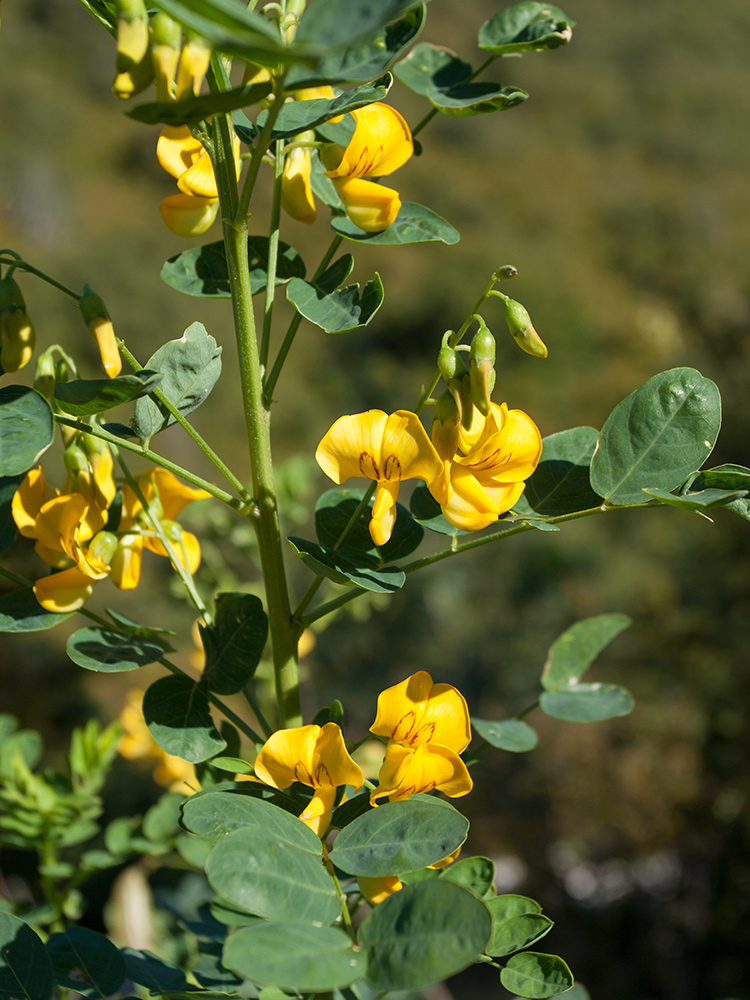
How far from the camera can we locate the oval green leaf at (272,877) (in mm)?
334

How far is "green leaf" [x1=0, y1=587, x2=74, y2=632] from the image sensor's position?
1.63ft

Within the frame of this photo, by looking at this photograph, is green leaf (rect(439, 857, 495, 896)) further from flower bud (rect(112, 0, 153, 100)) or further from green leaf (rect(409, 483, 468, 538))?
flower bud (rect(112, 0, 153, 100))

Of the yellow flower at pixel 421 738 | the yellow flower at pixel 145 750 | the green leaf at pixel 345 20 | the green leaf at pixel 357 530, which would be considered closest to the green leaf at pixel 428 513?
the green leaf at pixel 357 530

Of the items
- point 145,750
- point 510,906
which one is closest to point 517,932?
point 510,906

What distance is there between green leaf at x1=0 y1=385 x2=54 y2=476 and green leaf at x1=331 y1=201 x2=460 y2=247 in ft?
0.73

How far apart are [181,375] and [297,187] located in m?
0.15

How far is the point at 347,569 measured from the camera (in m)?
0.47

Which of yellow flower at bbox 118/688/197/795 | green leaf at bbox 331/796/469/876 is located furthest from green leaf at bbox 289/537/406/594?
yellow flower at bbox 118/688/197/795

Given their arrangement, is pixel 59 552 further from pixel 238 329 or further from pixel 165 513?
pixel 238 329

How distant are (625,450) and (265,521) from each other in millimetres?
242

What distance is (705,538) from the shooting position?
2.39m

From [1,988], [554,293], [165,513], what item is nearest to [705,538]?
[165,513]

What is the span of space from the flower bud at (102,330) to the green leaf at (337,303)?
0.12m

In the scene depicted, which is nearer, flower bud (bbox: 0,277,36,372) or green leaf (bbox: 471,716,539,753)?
flower bud (bbox: 0,277,36,372)
